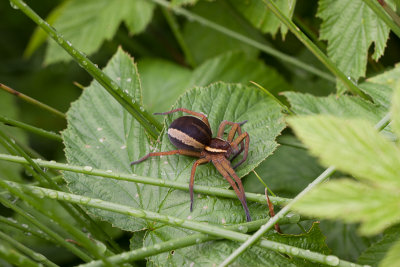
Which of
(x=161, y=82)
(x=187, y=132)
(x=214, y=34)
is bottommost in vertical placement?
(x=187, y=132)

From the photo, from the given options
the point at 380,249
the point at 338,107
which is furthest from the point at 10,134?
the point at 380,249

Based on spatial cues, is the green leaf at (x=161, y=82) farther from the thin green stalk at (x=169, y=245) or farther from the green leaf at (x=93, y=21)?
the thin green stalk at (x=169, y=245)

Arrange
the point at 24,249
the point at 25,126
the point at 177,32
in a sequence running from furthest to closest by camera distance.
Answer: the point at 177,32 → the point at 25,126 → the point at 24,249

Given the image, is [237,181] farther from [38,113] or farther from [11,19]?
[11,19]

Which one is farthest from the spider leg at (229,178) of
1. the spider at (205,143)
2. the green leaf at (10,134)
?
the green leaf at (10,134)

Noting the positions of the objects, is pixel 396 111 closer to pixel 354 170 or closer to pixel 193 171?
pixel 354 170

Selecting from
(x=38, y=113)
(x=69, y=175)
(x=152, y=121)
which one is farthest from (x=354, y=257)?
(x=38, y=113)

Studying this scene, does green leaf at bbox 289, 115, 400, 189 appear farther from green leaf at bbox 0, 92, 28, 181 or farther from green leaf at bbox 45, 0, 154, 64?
green leaf at bbox 45, 0, 154, 64
